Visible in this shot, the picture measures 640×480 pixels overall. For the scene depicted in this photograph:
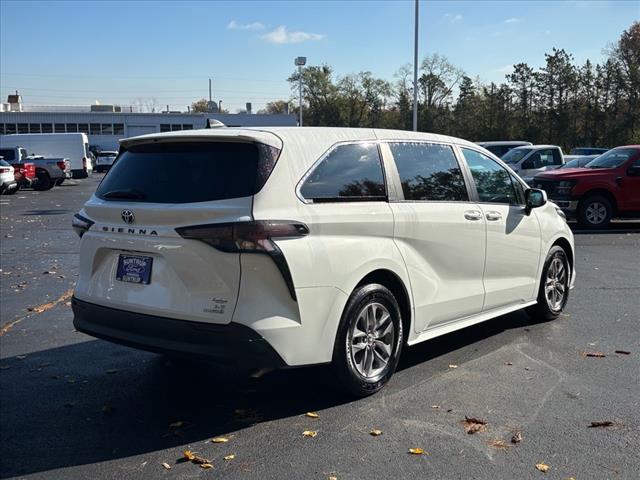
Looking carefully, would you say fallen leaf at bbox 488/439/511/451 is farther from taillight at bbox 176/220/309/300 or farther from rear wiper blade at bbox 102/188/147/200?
rear wiper blade at bbox 102/188/147/200

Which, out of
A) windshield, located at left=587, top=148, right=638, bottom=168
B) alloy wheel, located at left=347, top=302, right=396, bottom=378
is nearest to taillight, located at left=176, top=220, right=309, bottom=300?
alloy wheel, located at left=347, top=302, right=396, bottom=378

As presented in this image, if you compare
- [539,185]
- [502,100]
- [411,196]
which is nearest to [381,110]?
[502,100]

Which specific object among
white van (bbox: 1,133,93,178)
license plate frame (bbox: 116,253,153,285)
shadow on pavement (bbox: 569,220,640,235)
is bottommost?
shadow on pavement (bbox: 569,220,640,235)

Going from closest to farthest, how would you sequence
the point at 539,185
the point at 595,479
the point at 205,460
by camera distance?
the point at 595,479 → the point at 205,460 → the point at 539,185

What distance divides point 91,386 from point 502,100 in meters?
48.9

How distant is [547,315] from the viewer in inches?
264

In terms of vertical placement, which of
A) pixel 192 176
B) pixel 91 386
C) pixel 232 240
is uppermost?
pixel 192 176

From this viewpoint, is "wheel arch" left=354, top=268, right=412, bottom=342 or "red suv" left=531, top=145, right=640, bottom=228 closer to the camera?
"wheel arch" left=354, top=268, right=412, bottom=342

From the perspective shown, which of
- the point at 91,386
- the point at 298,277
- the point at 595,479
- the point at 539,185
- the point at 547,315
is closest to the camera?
the point at 595,479

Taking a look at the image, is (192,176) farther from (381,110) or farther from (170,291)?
(381,110)

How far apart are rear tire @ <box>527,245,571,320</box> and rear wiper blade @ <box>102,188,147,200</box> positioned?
415 cm

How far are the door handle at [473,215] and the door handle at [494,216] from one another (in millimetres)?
156

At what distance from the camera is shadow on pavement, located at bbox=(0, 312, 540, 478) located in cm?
390

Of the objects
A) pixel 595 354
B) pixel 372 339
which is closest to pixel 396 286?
pixel 372 339
